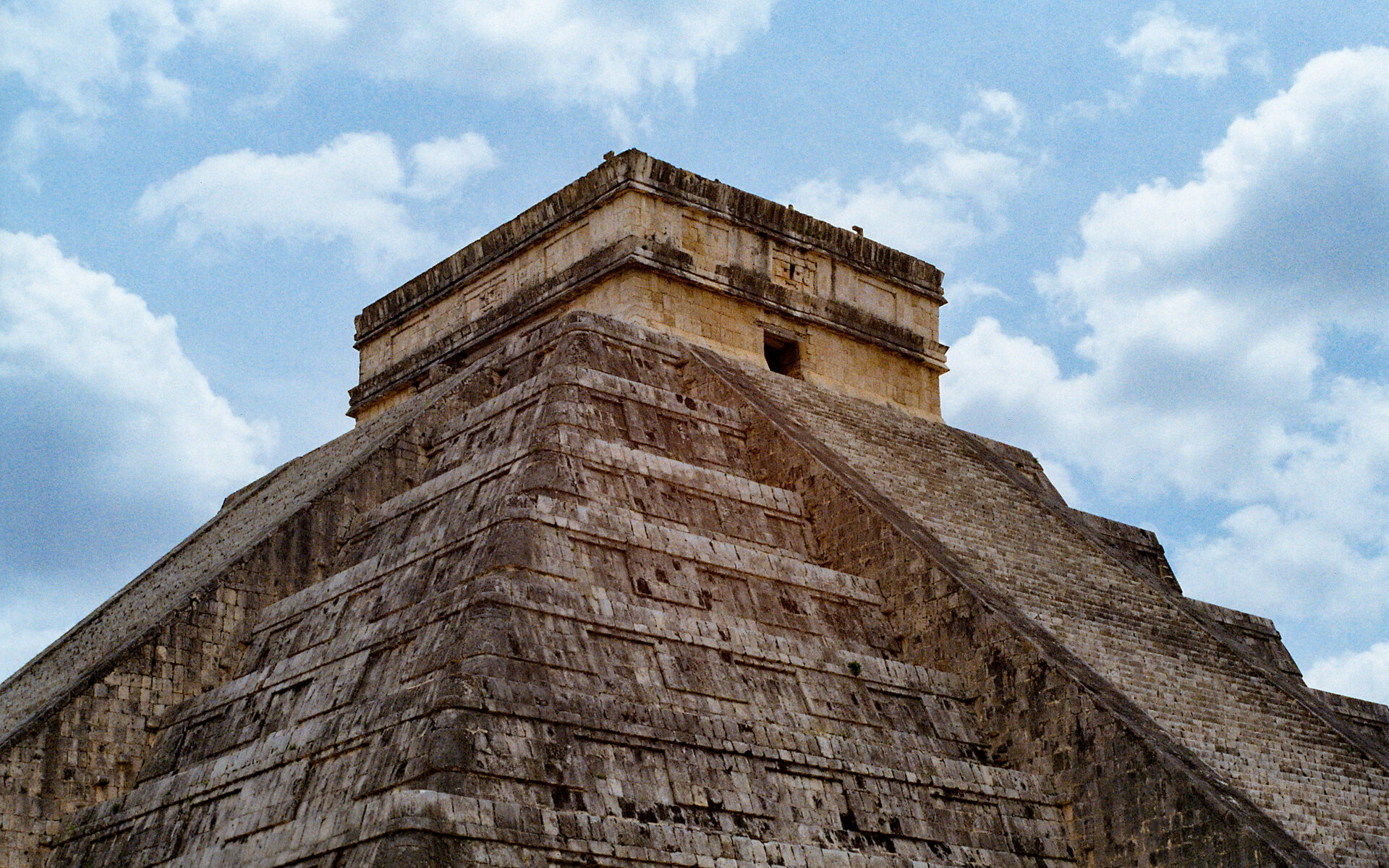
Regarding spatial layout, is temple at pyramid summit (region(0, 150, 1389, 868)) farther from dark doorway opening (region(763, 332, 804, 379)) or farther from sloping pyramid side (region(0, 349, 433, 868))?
dark doorway opening (region(763, 332, 804, 379))

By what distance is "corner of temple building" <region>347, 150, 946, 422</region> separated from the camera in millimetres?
20578

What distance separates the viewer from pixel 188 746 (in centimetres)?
1492

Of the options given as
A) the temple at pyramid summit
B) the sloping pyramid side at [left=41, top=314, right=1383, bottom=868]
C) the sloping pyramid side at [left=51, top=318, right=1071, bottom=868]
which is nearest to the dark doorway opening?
the temple at pyramid summit

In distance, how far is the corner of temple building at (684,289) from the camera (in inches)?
810

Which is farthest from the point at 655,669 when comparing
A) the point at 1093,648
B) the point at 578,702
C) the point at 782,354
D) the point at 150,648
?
the point at 782,354

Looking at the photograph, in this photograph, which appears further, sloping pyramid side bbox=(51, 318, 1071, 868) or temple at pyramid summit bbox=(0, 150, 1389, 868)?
temple at pyramid summit bbox=(0, 150, 1389, 868)

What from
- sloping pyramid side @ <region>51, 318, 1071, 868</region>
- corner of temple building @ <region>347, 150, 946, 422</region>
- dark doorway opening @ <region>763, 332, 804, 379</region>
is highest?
corner of temple building @ <region>347, 150, 946, 422</region>

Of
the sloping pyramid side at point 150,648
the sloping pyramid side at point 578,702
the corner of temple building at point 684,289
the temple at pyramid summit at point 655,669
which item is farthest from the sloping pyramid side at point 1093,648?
the sloping pyramid side at point 150,648

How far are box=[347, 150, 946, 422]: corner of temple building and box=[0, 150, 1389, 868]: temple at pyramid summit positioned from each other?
11cm

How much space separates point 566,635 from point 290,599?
3.86 m

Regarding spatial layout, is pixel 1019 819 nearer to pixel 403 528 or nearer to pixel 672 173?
pixel 403 528

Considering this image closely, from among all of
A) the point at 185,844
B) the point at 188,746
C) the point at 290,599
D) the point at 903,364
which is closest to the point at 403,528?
the point at 290,599

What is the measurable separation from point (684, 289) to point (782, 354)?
79.4 inches

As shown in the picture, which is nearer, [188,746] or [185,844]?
[185,844]
